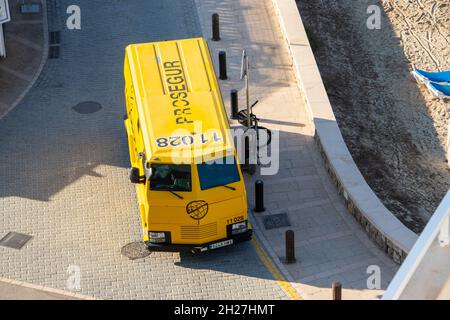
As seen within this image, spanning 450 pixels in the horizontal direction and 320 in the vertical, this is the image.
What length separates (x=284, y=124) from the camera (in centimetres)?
2697

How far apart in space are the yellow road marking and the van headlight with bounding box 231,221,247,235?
2.81 ft

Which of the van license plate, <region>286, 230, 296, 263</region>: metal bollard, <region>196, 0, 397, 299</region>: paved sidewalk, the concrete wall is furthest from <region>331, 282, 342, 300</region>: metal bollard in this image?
the van license plate

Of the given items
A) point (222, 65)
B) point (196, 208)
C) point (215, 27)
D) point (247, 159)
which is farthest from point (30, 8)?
point (196, 208)

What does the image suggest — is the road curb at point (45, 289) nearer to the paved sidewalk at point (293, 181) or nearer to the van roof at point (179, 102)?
the van roof at point (179, 102)

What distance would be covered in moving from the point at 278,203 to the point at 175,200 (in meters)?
3.48

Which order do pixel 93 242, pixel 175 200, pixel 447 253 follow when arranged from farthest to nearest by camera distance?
1. pixel 93 242
2. pixel 175 200
3. pixel 447 253

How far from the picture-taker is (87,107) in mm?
27984

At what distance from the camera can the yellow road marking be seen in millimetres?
21594

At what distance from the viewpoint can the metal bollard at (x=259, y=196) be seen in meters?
23.6

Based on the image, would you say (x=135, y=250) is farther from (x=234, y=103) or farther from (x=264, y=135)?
(x=234, y=103)

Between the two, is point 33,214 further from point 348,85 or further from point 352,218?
point 348,85

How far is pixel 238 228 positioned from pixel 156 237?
5.85ft
